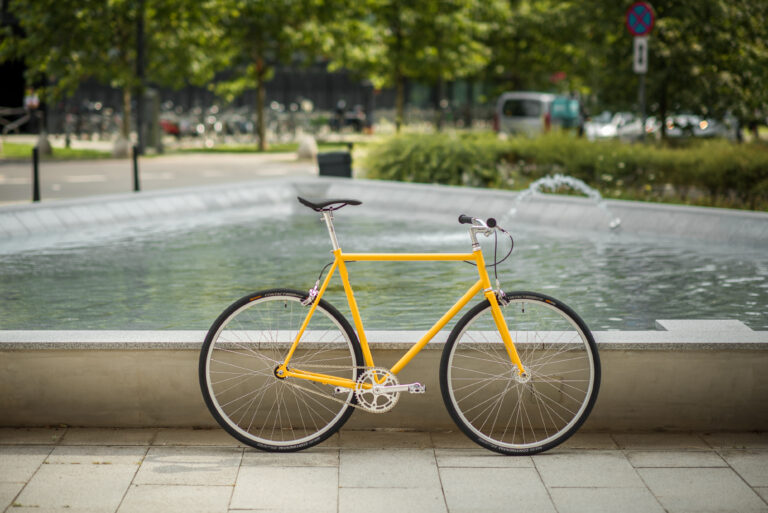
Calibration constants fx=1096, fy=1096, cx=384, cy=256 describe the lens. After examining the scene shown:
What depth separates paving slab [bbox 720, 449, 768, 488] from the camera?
4.89 metres

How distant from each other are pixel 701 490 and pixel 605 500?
45 cm

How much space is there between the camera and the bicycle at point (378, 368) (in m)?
5.18

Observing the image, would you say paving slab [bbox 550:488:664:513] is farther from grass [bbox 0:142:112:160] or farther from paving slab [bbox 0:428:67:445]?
grass [bbox 0:142:112:160]

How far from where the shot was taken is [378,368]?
523 cm

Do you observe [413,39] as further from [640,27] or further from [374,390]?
[374,390]

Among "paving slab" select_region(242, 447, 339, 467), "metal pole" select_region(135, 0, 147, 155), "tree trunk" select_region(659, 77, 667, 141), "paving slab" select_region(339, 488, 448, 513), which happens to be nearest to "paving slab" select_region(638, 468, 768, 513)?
"paving slab" select_region(339, 488, 448, 513)

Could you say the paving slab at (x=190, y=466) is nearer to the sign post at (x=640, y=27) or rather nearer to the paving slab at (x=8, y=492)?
the paving slab at (x=8, y=492)

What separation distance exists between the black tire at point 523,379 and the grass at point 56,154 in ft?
77.9

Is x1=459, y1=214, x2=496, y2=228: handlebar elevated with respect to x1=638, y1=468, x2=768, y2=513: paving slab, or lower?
elevated

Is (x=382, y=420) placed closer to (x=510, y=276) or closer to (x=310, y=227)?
(x=510, y=276)

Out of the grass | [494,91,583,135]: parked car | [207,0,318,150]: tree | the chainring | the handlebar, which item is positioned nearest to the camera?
the handlebar

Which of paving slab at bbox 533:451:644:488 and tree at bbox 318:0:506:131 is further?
tree at bbox 318:0:506:131

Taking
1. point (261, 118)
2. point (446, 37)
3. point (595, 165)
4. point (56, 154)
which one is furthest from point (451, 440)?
point (446, 37)

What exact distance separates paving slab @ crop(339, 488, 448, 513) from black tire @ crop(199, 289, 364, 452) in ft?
1.93
